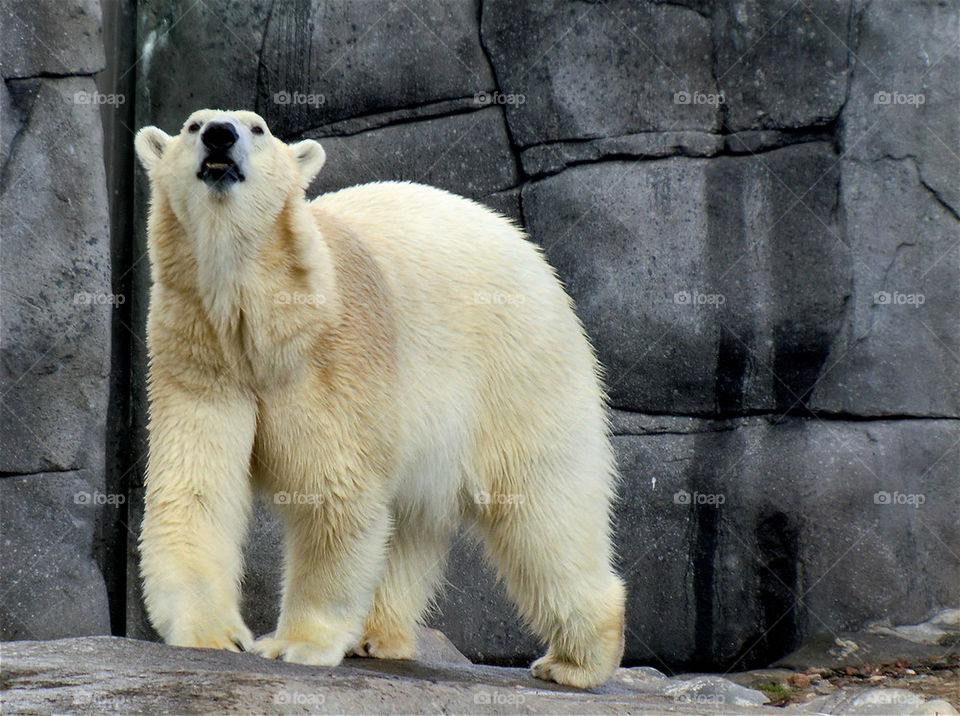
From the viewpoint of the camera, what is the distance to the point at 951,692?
571 cm

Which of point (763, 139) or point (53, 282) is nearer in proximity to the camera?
point (53, 282)

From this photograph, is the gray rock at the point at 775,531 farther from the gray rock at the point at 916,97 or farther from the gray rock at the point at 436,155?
the gray rock at the point at 436,155

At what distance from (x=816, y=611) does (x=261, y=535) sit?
10.3ft

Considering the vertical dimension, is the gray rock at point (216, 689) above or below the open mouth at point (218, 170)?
below

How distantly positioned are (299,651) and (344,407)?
2.43 ft

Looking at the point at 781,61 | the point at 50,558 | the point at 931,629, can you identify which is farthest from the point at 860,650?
the point at 50,558

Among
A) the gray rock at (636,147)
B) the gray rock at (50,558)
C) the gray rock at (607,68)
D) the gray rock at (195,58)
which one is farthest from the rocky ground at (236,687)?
the gray rock at (195,58)

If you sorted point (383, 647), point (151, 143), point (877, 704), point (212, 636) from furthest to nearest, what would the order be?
1. point (877, 704)
2. point (383, 647)
3. point (151, 143)
4. point (212, 636)

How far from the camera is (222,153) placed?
3379mm

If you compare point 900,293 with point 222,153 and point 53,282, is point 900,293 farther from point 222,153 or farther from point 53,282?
point 53,282

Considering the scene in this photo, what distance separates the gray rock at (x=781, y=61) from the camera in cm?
644

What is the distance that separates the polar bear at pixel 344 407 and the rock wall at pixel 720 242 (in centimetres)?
236

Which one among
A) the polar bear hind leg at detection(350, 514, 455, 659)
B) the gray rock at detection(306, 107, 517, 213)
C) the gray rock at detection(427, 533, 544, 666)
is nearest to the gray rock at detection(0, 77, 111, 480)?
the gray rock at detection(306, 107, 517, 213)

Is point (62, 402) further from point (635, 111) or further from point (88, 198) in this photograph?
point (635, 111)
